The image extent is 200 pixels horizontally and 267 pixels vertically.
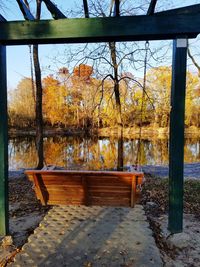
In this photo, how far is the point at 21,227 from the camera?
407 centimetres

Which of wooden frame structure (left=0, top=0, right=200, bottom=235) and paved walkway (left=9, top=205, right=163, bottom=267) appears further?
wooden frame structure (left=0, top=0, right=200, bottom=235)

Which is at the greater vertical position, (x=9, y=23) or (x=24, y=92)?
(x=24, y=92)

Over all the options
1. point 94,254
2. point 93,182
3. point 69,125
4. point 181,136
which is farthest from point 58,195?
point 69,125

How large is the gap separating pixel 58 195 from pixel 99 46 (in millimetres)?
5149

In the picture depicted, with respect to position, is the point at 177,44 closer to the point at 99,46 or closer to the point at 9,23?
the point at 9,23

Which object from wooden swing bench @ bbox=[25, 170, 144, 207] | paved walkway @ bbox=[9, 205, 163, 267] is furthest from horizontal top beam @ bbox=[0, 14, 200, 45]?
paved walkway @ bbox=[9, 205, 163, 267]

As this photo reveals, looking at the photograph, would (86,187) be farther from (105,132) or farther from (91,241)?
(105,132)

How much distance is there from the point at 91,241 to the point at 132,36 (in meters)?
2.61

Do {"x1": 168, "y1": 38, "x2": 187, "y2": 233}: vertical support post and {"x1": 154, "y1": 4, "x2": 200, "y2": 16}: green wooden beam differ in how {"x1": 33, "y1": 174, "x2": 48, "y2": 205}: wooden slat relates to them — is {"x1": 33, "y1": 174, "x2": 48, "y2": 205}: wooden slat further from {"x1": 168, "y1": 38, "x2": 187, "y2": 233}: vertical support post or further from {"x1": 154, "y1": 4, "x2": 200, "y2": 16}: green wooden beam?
{"x1": 154, "y1": 4, "x2": 200, "y2": 16}: green wooden beam

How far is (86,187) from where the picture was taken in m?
4.29

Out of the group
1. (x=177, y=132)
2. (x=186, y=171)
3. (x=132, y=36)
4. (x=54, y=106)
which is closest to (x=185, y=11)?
(x=132, y=36)

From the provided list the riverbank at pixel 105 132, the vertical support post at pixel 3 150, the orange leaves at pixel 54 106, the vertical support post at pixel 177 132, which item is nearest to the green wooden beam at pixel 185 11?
the vertical support post at pixel 177 132

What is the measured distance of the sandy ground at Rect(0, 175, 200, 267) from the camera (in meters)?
3.27

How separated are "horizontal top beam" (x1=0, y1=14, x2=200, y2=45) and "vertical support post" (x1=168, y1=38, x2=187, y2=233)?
0.65 feet
